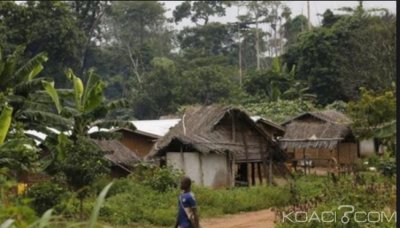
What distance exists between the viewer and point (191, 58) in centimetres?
5147

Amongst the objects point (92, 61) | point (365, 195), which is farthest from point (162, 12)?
point (365, 195)

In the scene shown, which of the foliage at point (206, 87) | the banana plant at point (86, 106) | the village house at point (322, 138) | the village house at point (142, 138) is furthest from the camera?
the foliage at point (206, 87)

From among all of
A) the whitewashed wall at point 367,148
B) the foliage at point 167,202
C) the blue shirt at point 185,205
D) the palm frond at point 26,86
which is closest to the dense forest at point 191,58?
the whitewashed wall at point 367,148

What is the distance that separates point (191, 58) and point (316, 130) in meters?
21.5

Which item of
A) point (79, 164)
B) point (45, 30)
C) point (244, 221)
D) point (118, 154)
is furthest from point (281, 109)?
point (79, 164)

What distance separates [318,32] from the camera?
4128 cm

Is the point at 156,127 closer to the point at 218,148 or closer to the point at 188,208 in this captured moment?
the point at 218,148

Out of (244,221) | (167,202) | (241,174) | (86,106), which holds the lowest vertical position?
(241,174)

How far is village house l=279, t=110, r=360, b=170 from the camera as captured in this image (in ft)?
100

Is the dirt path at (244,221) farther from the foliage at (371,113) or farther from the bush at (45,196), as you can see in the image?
the foliage at (371,113)

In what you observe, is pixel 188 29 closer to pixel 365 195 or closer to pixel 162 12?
pixel 162 12

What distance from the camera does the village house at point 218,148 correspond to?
2270cm

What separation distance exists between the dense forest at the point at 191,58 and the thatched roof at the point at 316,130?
162 inches

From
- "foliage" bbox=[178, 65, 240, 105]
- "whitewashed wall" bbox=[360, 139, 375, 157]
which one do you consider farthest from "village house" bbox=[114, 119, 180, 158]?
"foliage" bbox=[178, 65, 240, 105]
